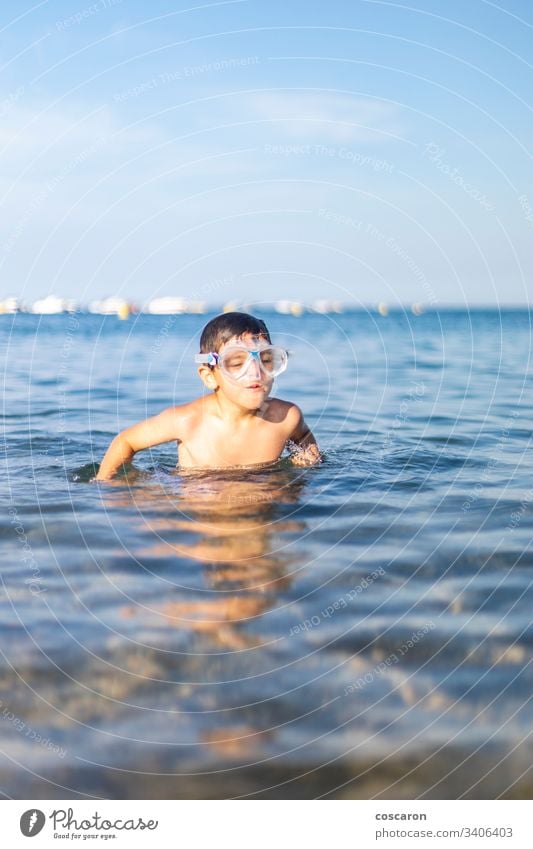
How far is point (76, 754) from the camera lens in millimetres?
3203

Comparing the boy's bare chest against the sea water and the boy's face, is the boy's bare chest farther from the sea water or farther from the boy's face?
the boy's face

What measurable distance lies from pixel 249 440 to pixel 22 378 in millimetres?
9131

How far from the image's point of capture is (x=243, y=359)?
6.72m

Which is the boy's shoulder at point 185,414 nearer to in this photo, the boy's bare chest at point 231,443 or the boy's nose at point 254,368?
the boy's bare chest at point 231,443

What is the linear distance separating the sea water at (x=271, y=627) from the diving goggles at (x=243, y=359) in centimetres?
80

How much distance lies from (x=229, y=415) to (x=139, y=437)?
0.70 meters

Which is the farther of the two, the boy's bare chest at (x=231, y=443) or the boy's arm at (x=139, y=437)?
the boy's bare chest at (x=231, y=443)

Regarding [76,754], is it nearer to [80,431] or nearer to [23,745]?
[23,745]

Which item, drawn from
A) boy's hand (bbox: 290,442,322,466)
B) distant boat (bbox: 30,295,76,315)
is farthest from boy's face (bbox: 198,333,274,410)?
distant boat (bbox: 30,295,76,315)

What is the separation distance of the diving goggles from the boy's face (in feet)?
0.07

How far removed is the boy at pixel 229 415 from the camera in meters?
6.75

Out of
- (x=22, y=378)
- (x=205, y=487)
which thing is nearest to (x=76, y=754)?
(x=205, y=487)
